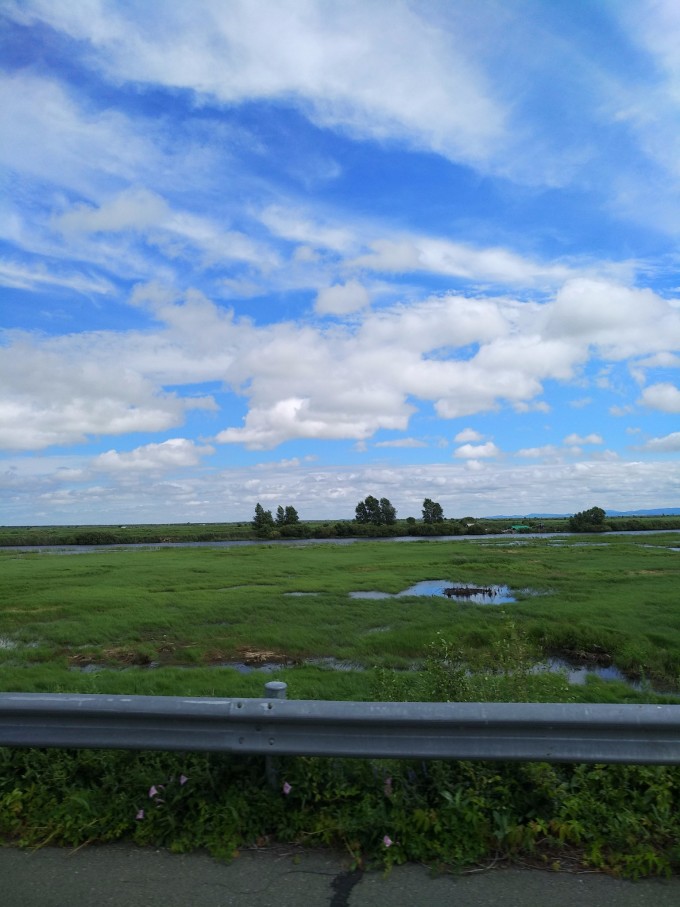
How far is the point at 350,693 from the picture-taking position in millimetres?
8953

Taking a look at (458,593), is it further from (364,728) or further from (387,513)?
(387,513)

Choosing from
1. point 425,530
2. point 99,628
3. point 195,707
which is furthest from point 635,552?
point 425,530

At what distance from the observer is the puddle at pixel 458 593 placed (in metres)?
22.6

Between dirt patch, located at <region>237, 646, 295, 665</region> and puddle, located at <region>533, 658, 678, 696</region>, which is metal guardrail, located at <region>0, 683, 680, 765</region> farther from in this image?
dirt patch, located at <region>237, 646, 295, 665</region>

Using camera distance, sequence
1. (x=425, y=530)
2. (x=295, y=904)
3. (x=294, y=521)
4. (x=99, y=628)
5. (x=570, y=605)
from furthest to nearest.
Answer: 1. (x=294, y=521)
2. (x=425, y=530)
3. (x=570, y=605)
4. (x=99, y=628)
5. (x=295, y=904)

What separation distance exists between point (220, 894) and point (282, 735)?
0.88m

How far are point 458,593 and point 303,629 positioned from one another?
1084 cm

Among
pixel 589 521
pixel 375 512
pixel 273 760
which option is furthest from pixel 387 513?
pixel 273 760

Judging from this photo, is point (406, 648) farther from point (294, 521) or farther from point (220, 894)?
point (294, 521)

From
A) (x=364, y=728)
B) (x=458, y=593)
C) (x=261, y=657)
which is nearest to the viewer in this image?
(x=364, y=728)

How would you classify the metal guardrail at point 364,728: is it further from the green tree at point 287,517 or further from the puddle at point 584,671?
the green tree at point 287,517

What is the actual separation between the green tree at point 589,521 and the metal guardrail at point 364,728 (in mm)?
104502

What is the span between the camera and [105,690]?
334 inches

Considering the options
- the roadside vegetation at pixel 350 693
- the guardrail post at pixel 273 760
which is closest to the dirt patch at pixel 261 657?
the roadside vegetation at pixel 350 693
